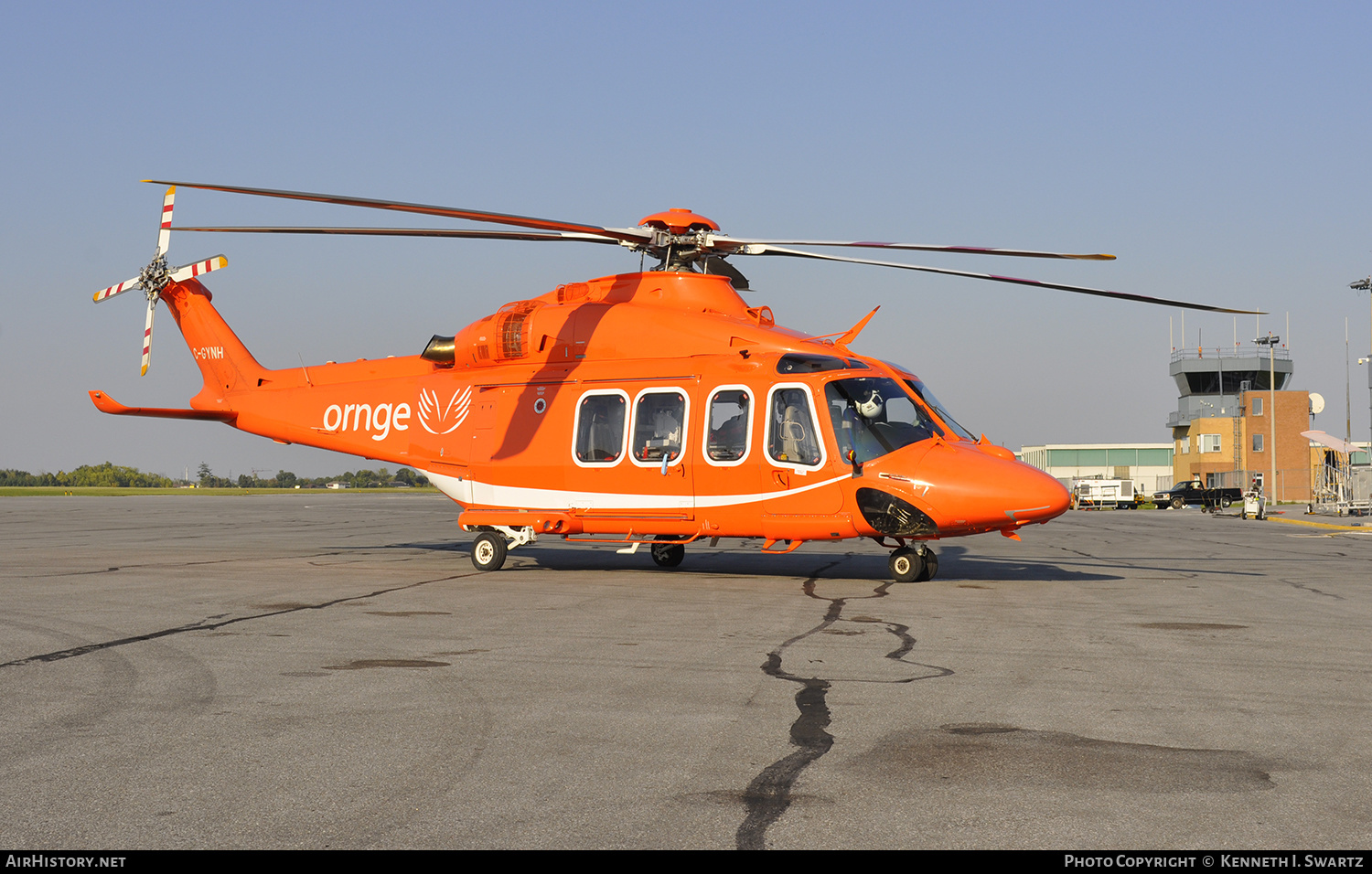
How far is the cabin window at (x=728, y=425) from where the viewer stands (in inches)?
592

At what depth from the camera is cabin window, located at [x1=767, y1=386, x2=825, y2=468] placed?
14.6 metres

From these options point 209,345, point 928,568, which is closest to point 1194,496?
point 928,568

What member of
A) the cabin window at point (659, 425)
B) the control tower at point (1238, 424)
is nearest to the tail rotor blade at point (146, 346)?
the cabin window at point (659, 425)

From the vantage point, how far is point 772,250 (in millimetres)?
15492

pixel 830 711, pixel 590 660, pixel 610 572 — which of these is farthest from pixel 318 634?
pixel 610 572

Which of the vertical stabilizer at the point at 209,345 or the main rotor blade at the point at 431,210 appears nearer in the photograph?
the main rotor blade at the point at 431,210

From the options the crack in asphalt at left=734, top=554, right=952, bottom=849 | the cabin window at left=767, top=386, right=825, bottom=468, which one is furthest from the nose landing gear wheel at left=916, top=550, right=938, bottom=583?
the crack in asphalt at left=734, top=554, right=952, bottom=849

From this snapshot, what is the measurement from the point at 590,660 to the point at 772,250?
28.8ft

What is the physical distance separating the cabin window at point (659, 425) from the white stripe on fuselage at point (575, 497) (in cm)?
61

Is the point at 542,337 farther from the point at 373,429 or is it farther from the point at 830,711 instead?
the point at 830,711

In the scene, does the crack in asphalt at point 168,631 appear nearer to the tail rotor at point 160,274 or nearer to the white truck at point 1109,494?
the tail rotor at point 160,274

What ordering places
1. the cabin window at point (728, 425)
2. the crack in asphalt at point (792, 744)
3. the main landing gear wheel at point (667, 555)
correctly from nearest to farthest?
the crack in asphalt at point (792, 744), the cabin window at point (728, 425), the main landing gear wheel at point (667, 555)

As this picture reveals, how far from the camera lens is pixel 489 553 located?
55.3 ft
